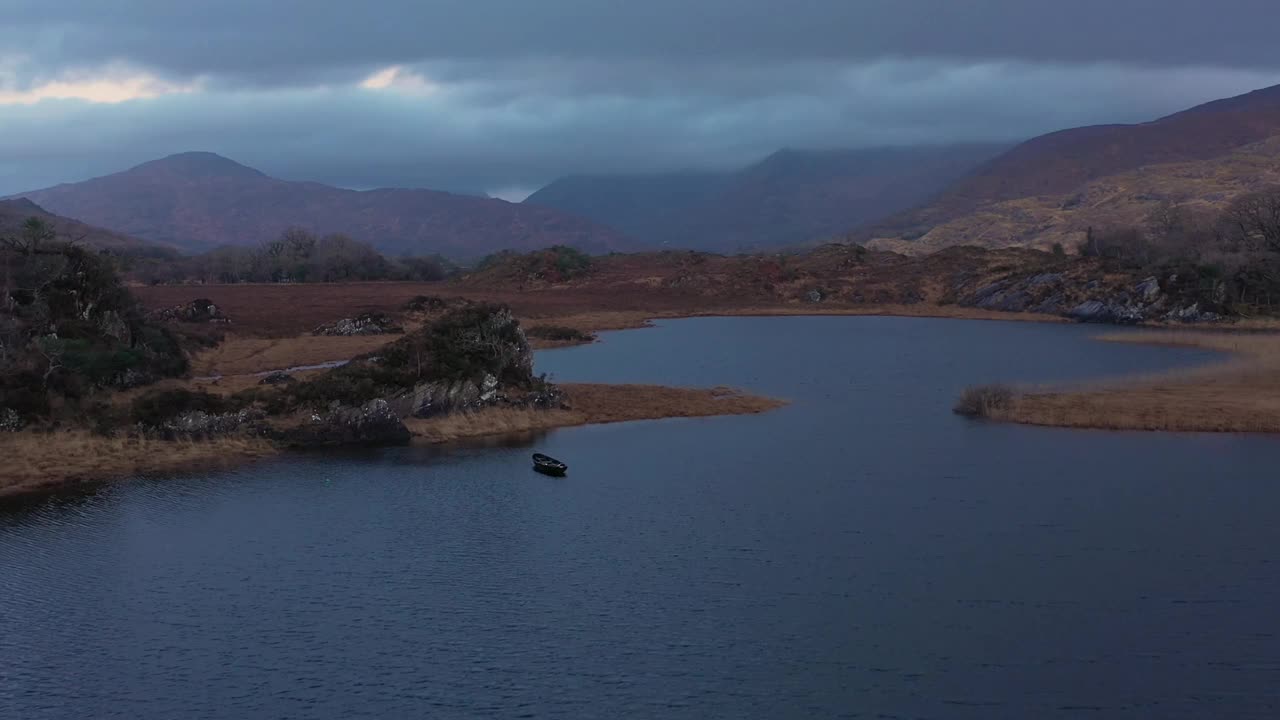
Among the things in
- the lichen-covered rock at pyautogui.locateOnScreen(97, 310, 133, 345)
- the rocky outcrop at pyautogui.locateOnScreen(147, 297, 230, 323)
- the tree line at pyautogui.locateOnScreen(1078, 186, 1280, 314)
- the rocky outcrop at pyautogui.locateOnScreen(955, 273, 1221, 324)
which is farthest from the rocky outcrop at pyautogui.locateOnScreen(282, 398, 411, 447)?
the tree line at pyautogui.locateOnScreen(1078, 186, 1280, 314)

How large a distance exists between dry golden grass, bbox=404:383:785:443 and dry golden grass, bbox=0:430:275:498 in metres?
6.95

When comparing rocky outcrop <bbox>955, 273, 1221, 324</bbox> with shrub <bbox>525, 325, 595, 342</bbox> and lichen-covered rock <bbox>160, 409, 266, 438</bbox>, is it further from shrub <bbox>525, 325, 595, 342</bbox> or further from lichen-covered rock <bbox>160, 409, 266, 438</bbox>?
lichen-covered rock <bbox>160, 409, 266, 438</bbox>

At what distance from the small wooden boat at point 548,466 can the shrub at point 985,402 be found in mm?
19413

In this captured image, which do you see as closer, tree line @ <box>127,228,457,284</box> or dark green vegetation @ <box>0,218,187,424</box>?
dark green vegetation @ <box>0,218,187,424</box>

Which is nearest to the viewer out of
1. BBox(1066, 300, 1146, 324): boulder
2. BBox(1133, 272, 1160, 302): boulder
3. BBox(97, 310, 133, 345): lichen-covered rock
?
BBox(97, 310, 133, 345): lichen-covered rock

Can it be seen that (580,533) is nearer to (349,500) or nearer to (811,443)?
(349,500)

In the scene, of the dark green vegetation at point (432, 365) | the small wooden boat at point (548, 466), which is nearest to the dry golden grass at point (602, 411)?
the dark green vegetation at point (432, 365)

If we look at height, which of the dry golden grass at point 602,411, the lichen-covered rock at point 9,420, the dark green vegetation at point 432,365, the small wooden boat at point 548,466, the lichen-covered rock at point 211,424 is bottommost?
the small wooden boat at point 548,466

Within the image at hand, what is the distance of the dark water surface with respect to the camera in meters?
19.3

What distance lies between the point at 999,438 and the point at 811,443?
723 cm

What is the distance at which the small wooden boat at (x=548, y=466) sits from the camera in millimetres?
35875

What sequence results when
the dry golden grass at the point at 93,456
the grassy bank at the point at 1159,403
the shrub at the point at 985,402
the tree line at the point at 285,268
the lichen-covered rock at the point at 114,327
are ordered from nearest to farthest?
the dry golden grass at the point at 93,456 < the grassy bank at the point at 1159,403 < the shrub at the point at 985,402 < the lichen-covered rock at the point at 114,327 < the tree line at the point at 285,268

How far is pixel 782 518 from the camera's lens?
30.1 m

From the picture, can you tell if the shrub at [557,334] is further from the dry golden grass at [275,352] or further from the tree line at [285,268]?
the tree line at [285,268]
